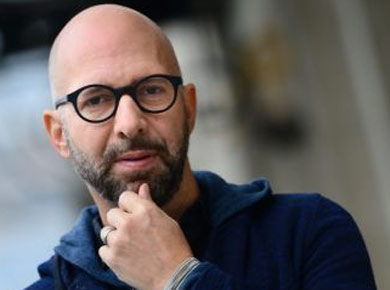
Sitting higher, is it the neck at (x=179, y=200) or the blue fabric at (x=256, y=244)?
the neck at (x=179, y=200)

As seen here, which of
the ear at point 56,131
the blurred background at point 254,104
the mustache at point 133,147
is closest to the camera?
the mustache at point 133,147

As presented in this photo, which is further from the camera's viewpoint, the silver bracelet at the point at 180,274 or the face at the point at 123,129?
the face at the point at 123,129

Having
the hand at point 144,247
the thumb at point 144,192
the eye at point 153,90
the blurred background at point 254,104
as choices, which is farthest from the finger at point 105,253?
the blurred background at point 254,104

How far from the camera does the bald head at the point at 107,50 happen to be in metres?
1.89

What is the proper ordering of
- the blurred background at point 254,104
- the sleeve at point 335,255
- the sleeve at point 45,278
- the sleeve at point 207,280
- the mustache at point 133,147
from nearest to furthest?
the sleeve at point 207,280 → the sleeve at point 335,255 → the mustache at point 133,147 → the sleeve at point 45,278 → the blurred background at point 254,104

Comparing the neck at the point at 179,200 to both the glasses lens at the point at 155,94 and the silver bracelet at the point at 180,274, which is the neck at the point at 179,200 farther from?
the silver bracelet at the point at 180,274

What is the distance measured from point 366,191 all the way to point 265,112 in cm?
187

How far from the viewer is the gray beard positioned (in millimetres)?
1837

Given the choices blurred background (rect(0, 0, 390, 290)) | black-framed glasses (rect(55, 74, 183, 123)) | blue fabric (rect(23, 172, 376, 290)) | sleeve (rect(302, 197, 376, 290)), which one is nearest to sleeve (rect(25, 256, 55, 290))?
blue fabric (rect(23, 172, 376, 290))

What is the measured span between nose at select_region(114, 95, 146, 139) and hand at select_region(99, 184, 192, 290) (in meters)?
0.15

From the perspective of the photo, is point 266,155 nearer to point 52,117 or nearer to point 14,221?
point 14,221

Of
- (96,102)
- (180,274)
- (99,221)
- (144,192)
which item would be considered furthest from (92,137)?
(180,274)

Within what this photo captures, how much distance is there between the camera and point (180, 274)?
164 centimetres

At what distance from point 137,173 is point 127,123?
0.37ft
